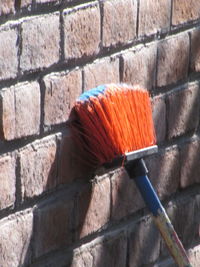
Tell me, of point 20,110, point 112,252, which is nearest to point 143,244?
point 112,252

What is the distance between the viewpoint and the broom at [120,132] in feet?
5.85

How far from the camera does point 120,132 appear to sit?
5.90 ft

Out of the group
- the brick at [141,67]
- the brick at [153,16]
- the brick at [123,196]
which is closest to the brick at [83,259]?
the brick at [123,196]

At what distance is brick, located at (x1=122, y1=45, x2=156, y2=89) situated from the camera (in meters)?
1.96

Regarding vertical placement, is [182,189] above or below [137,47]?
below

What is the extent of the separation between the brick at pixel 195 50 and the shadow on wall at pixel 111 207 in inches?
2.2

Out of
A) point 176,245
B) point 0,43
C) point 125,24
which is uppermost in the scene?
point 125,24

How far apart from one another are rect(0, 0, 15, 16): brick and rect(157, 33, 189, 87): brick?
0.52 m

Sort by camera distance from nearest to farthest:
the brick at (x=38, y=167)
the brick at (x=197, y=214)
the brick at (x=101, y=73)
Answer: the brick at (x=38, y=167)
the brick at (x=101, y=73)
the brick at (x=197, y=214)

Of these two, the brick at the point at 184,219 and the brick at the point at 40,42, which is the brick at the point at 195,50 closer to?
the brick at the point at 184,219

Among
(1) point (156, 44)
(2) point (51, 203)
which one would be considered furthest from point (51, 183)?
(1) point (156, 44)

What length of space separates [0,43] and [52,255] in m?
0.47

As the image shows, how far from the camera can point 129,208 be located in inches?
80.7

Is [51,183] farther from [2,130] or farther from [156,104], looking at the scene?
[156,104]
